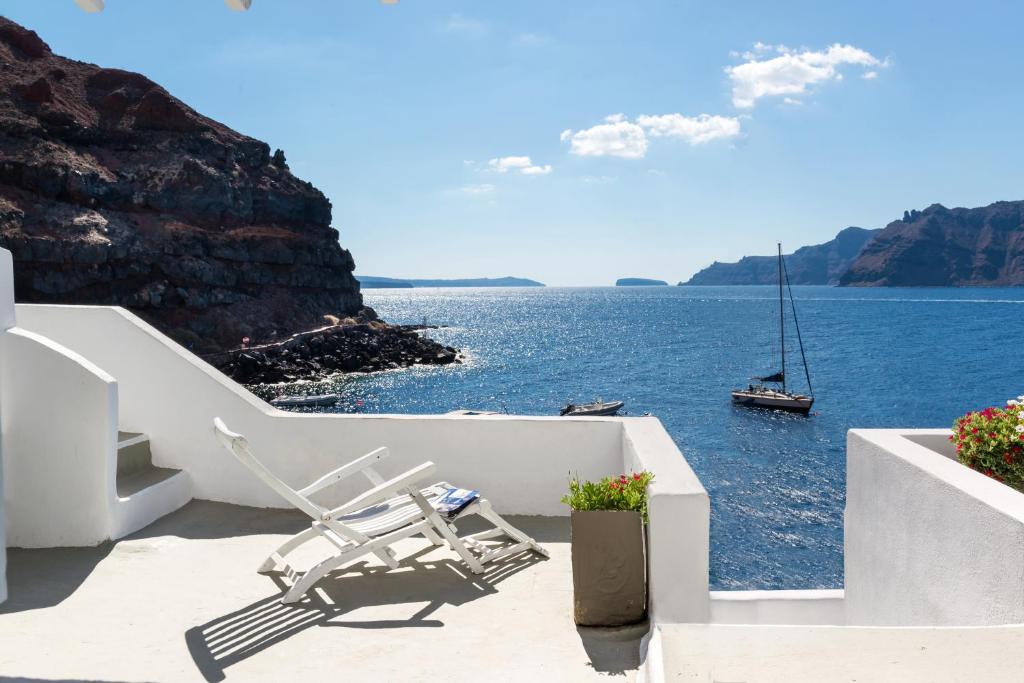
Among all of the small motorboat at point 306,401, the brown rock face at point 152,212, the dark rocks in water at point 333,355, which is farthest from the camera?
the dark rocks in water at point 333,355

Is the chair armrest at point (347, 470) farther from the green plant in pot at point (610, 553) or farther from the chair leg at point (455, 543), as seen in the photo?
the green plant in pot at point (610, 553)

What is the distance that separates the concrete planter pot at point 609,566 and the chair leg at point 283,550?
1.47 metres

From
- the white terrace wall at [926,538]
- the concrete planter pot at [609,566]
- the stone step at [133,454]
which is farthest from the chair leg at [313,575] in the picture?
the white terrace wall at [926,538]

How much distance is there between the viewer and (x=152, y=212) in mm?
59969

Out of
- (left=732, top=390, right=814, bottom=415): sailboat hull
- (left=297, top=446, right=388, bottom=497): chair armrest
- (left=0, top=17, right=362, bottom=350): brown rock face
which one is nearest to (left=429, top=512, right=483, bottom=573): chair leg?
(left=297, top=446, right=388, bottom=497): chair armrest

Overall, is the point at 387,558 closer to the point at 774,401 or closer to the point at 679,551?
the point at 679,551

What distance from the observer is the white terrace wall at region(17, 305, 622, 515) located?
16.2 feet

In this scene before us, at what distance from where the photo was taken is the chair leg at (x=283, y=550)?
3.89m

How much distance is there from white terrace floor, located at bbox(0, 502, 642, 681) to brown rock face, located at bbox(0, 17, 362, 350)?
2127 inches

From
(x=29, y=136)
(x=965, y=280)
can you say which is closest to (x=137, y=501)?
(x=29, y=136)

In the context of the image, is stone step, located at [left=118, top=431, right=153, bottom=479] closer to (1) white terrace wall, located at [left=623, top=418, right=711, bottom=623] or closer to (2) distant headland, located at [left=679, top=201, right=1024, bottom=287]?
(1) white terrace wall, located at [left=623, top=418, right=711, bottom=623]

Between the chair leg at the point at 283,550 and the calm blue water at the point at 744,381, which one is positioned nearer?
the chair leg at the point at 283,550

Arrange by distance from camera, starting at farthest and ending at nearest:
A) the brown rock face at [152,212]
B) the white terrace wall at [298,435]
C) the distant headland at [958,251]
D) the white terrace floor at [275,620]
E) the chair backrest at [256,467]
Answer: the distant headland at [958,251], the brown rock face at [152,212], the white terrace wall at [298,435], the chair backrest at [256,467], the white terrace floor at [275,620]

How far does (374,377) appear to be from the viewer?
57500mm
